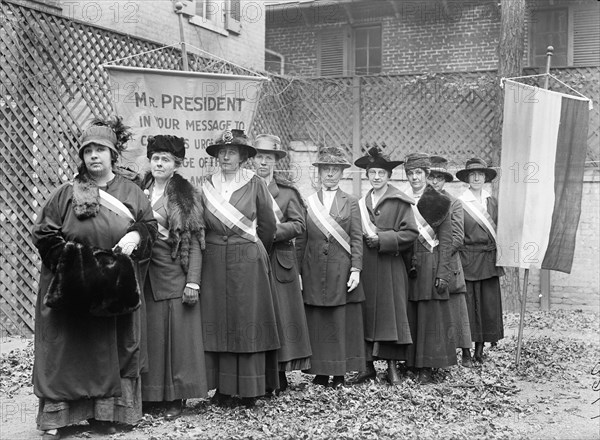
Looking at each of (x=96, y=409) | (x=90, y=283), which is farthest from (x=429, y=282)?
(x=90, y=283)

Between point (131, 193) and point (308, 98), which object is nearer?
point (131, 193)

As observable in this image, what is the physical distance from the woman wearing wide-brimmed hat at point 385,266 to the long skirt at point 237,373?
1542 millimetres

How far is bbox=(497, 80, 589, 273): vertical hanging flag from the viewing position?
8594mm

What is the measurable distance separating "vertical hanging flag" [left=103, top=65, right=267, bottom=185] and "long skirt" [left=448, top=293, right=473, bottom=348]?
283 cm

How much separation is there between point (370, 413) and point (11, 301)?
5066 mm

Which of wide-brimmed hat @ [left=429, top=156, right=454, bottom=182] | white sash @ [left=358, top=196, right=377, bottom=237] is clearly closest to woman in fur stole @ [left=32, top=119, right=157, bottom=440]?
white sash @ [left=358, top=196, right=377, bottom=237]

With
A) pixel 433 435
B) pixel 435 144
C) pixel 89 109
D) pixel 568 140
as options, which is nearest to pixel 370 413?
pixel 433 435

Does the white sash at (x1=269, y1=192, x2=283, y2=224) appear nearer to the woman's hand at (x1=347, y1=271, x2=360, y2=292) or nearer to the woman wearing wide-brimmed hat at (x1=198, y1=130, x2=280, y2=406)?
the woman wearing wide-brimmed hat at (x1=198, y1=130, x2=280, y2=406)

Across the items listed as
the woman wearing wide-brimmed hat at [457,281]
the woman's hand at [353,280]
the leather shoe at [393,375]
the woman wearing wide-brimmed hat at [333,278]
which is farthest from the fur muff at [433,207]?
the leather shoe at [393,375]

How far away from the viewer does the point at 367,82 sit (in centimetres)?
1605

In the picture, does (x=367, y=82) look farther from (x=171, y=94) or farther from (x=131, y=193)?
(x=131, y=193)

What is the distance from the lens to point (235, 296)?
6336mm

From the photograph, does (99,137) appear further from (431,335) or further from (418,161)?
(431,335)

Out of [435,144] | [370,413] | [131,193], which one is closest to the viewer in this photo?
[131,193]
